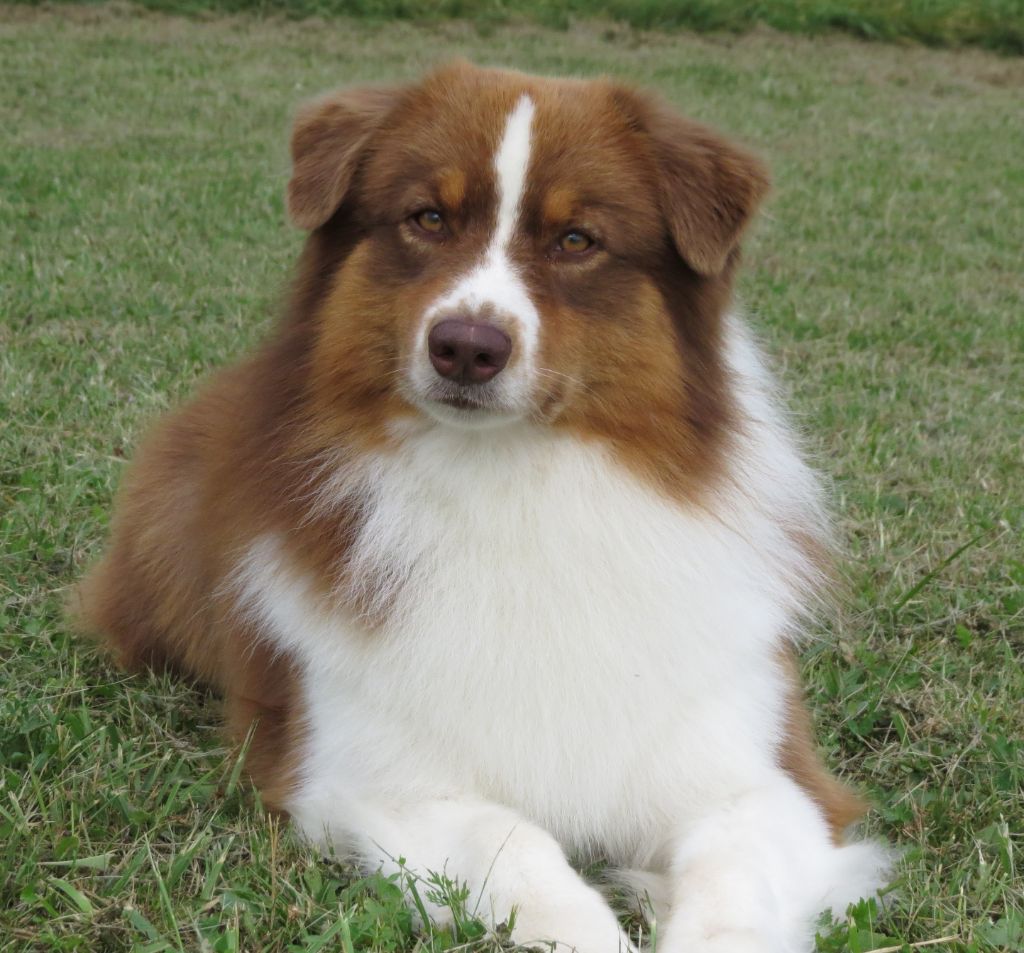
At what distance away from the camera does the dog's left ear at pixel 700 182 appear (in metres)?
2.97

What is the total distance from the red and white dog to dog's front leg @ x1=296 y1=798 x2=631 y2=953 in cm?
1

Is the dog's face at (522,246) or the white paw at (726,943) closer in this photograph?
the white paw at (726,943)

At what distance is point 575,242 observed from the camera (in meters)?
2.93

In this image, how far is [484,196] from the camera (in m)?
2.88

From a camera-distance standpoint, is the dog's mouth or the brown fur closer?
the dog's mouth

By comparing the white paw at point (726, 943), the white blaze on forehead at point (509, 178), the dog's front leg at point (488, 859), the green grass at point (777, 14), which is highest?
the white blaze on forehead at point (509, 178)

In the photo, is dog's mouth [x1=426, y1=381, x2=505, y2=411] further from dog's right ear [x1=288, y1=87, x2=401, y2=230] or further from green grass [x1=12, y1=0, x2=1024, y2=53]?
green grass [x1=12, y1=0, x2=1024, y2=53]

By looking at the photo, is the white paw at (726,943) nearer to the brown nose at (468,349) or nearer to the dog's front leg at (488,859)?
the dog's front leg at (488,859)

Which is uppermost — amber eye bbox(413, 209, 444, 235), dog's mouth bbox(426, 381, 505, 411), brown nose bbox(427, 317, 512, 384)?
amber eye bbox(413, 209, 444, 235)

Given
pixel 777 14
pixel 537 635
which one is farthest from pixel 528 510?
pixel 777 14

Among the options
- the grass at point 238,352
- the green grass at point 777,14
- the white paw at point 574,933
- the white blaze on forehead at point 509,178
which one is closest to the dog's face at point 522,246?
the white blaze on forehead at point 509,178

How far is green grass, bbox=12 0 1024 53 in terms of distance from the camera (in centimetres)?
1711

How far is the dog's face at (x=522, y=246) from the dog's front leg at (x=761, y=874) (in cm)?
91

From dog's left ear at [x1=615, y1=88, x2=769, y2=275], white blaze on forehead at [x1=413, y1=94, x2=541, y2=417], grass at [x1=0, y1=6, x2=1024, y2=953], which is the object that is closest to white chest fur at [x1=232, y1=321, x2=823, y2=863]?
white blaze on forehead at [x1=413, y1=94, x2=541, y2=417]
